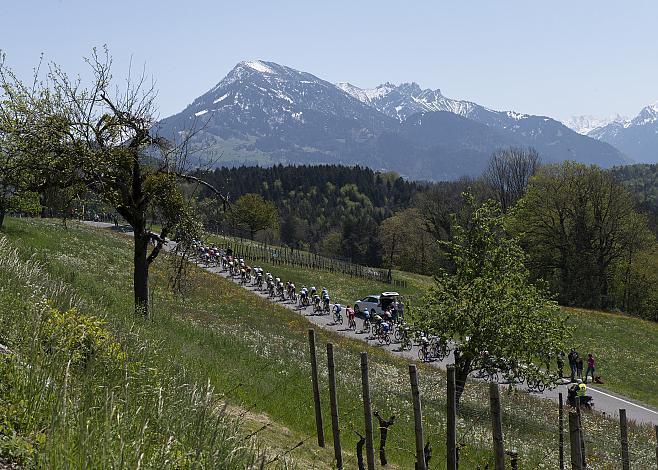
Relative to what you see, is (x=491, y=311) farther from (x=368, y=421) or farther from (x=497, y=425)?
(x=497, y=425)

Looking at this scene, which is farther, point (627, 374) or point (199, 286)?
point (199, 286)

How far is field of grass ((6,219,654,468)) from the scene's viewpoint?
10.8 metres

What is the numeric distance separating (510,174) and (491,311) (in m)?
72.6

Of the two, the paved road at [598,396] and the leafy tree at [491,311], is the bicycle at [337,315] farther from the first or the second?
the leafy tree at [491,311]

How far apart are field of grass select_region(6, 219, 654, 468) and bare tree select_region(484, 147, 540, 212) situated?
60.5 meters

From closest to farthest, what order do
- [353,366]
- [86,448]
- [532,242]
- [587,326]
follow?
[86,448], [353,366], [587,326], [532,242]

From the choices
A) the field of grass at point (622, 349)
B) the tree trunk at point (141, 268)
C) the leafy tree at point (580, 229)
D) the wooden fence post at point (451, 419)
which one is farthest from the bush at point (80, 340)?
the leafy tree at point (580, 229)

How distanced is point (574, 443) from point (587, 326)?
47.6 m

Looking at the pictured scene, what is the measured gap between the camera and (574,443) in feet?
24.6

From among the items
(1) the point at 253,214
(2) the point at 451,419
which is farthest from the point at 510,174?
(2) the point at 451,419

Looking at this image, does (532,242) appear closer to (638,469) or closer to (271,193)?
(638,469)

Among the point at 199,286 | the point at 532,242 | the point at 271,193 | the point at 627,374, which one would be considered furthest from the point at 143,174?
the point at 271,193

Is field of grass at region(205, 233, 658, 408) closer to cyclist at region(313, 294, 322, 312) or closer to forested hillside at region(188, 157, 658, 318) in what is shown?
cyclist at region(313, 294, 322, 312)

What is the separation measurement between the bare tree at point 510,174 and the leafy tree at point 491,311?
2622 inches
